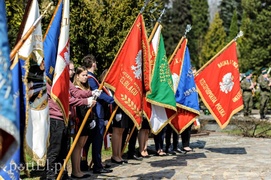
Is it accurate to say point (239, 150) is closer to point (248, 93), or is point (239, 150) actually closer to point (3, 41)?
point (3, 41)

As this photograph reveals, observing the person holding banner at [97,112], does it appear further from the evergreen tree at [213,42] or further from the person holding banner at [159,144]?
the evergreen tree at [213,42]

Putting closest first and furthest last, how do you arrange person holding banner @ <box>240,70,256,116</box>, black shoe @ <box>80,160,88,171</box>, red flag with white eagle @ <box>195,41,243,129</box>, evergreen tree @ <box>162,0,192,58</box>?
1. black shoe @ <box>80,160,88,171</box>
2. red flag with white eagle @ <box>195,41,243,129</box>
3. person holding banner @ <box>240,70,256,116</box>
4. evergreen tree @ <box>162,0,192,58</box>

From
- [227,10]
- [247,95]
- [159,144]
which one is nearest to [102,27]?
[159,144]

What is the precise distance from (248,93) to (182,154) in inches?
483

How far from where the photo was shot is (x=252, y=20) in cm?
4044

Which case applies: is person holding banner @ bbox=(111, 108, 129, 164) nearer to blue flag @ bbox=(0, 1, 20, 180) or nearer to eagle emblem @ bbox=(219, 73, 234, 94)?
eagle emblem @ bbox=(219, 73, 234, 94)

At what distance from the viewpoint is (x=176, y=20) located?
52188mm

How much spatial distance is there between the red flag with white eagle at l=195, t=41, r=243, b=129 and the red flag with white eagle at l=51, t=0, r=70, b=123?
5.09 metres

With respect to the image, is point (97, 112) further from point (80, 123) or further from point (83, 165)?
point (83, 165)

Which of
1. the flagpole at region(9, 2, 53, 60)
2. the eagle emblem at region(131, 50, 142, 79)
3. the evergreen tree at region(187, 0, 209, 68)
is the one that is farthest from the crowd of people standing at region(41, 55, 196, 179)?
the evergreen tree at region(187, 0, 209, 68)

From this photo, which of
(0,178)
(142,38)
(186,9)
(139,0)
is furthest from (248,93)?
(186,9)

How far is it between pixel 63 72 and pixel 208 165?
3823 millimetres

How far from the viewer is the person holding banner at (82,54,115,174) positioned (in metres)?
7.78

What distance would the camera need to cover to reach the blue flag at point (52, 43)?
6.12 meters
